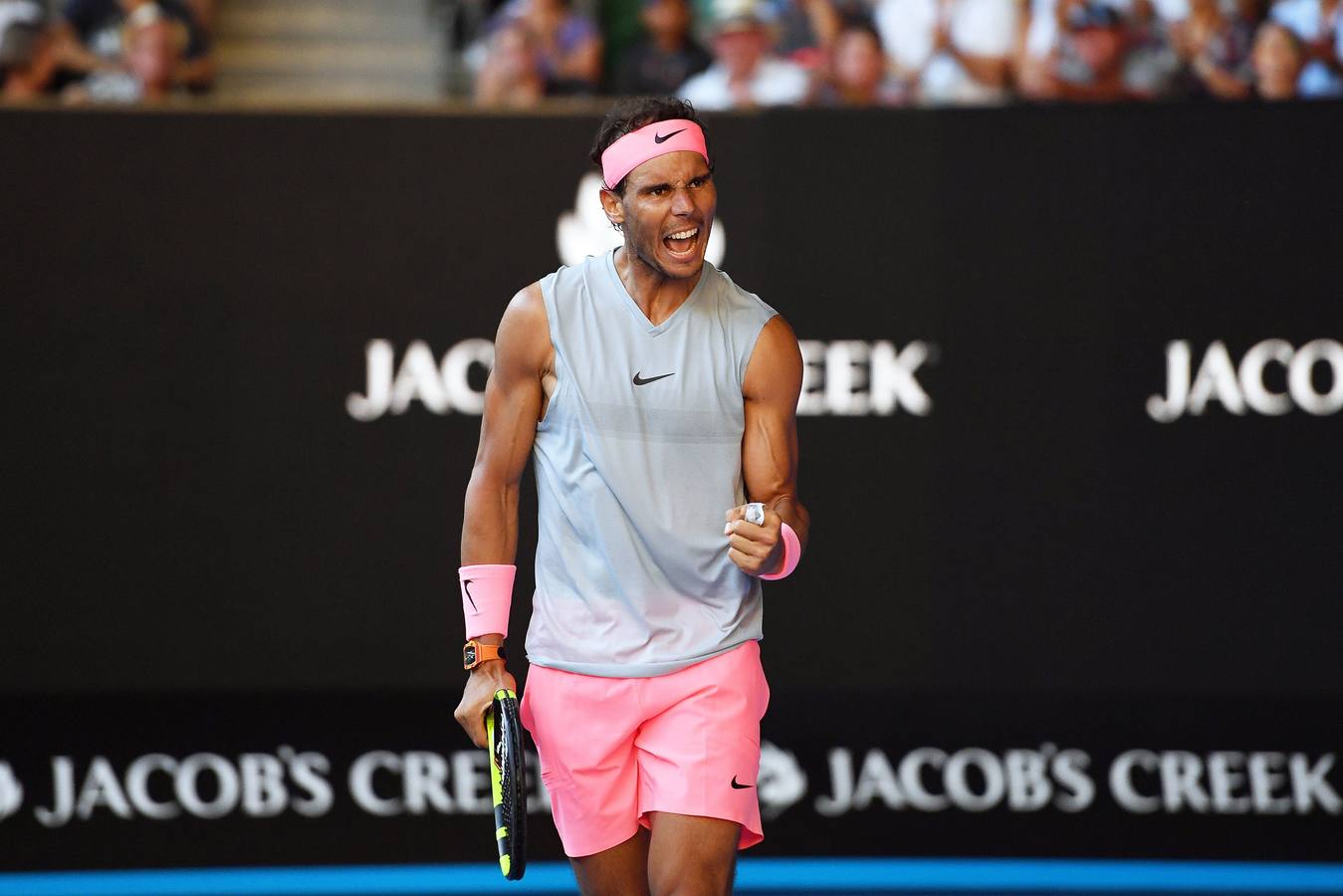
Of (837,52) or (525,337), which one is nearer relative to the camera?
(525,337)

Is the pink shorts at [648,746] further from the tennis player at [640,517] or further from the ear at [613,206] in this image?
the ear at [613,206]

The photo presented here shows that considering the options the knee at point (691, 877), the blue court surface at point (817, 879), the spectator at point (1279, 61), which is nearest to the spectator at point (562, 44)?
the spectator at point (1279, 61)

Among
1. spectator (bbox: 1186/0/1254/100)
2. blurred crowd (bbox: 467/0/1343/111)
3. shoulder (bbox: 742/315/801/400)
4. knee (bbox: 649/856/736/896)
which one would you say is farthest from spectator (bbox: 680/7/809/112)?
knee (bbox: 649/856/736/896)

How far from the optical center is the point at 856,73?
22.6 feet

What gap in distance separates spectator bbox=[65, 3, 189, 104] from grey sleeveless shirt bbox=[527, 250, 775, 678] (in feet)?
13.4

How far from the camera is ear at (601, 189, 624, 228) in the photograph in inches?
133

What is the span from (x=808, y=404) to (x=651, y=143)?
1.92 m

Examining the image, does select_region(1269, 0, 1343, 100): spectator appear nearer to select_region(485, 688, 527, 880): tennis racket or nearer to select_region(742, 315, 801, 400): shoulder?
select_region(742, 315, 801, 400): shoulder

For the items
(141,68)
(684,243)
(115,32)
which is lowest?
(684,243)

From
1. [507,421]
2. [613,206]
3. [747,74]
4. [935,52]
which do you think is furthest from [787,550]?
[935,52]

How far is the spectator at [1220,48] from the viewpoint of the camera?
22.8ft

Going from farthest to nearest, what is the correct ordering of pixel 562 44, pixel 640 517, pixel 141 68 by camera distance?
pixel 562 44 < pixel 141 68 < pixel 640 517

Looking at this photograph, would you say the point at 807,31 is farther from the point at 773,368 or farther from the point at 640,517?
the point at 640,517

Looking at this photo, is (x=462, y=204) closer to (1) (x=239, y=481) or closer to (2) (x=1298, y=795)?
(1) (x=239, y=481)
